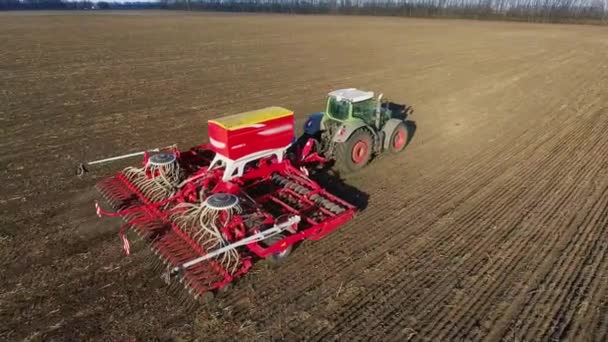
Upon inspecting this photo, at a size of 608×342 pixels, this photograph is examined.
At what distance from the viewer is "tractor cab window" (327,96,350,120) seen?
8049 mm

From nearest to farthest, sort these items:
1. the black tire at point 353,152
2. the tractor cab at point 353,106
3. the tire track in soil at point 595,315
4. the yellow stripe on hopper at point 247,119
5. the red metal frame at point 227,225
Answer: the tire track in soil at point 595,315, the red metal frame at point 227,225, the yellow stripe on hopper at point 247,119, the black tire at point 353,152, the tractor cab at point 353,106

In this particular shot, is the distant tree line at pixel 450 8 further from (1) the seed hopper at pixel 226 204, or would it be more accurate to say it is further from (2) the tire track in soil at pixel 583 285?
(1) the seed hopper at pixel 226 204

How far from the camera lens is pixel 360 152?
324 inches

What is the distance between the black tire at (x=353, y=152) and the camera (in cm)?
781

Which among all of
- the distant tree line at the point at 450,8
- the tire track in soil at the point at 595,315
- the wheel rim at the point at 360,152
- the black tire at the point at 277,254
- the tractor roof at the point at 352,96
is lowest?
the tire track in soil at the point at 595,315

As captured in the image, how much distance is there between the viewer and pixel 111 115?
473 inches

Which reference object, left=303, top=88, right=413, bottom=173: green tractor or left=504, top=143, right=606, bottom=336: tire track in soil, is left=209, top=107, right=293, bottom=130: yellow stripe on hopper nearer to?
left=303, top=88, right=413, bottom=173: green tractor

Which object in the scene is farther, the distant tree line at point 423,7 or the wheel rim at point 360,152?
the distant tree line at point 423,7

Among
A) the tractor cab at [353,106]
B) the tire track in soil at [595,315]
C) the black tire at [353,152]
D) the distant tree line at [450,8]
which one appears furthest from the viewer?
the distant tree line at [450,8]

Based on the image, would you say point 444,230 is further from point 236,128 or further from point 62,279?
point 62,279

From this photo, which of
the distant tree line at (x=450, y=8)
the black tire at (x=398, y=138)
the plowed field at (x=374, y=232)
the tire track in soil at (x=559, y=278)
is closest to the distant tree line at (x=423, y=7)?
the distant tree line at (x=450, y=8)

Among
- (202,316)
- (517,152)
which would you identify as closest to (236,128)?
(202,316)

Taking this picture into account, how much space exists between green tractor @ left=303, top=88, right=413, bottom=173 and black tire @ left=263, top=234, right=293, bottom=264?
2930 millimetres

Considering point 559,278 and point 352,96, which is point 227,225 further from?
point 559,278
